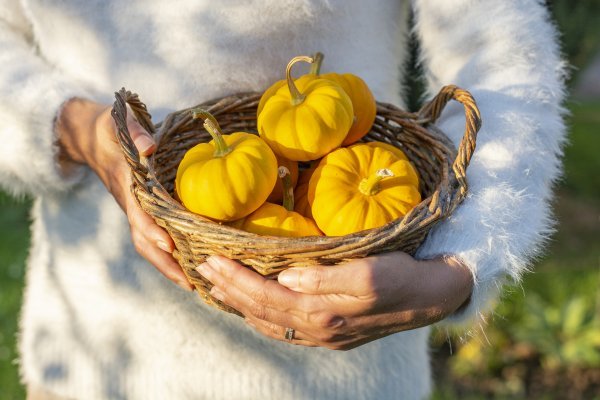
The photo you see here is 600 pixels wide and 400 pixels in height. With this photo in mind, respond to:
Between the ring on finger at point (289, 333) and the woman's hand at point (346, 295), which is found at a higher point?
the woman's hand at point (346, 295)

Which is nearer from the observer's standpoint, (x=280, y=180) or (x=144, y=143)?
(x=144, y=143)

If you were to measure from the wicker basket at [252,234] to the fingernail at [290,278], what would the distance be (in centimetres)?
1

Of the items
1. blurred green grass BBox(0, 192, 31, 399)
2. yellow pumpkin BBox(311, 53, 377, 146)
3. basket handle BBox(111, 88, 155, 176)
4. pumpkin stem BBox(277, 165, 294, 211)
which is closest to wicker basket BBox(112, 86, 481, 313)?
basket handle BBox(111, 88, 155, 176)

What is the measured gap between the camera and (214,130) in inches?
49.6

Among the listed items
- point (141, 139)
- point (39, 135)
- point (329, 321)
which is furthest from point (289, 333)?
point (39, 135)

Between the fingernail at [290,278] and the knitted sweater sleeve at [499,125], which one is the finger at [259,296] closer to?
the fingernail at [290,278]

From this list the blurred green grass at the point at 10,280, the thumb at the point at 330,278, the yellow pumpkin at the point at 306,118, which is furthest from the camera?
the blurred green grass at the point at 10,280

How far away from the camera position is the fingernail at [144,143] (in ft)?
4.09

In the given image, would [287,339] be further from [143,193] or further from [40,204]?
[40,204]

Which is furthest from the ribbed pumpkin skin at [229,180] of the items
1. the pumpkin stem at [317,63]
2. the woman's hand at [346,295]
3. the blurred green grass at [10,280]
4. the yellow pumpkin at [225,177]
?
the blurred green grass at [10,280]

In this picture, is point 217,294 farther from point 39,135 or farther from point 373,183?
point 39,135

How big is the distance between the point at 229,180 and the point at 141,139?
0.18 m

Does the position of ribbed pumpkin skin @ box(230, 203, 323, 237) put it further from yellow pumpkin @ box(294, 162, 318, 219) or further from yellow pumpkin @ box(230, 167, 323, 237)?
yellow pumpkin @ box(294, 162, 318, 219)

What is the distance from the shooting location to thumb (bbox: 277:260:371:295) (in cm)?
111
